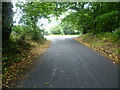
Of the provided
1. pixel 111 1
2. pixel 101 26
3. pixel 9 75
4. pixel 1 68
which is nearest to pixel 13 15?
pixel 1 68

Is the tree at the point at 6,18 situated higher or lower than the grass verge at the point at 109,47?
higher

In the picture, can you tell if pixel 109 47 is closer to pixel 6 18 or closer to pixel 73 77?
pixel 73 77

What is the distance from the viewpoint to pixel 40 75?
478cm

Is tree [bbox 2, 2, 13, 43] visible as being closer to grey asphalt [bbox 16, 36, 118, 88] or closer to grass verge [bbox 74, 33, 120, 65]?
grey asphalt [bbox 16, 36, 118, 88]

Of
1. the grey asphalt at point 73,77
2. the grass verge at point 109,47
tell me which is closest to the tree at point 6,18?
the grey asphalt at point 73,77

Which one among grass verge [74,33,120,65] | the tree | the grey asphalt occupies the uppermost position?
the tree

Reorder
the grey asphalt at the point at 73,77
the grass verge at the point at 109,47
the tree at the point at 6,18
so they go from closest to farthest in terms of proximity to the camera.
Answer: the grey asphalt at the point at 73,77, the grass verge at the point at 109,47, the tree at the point at 6,18

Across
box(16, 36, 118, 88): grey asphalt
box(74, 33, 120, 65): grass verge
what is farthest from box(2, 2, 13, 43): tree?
box(74, 33, 120, 65): grass verge

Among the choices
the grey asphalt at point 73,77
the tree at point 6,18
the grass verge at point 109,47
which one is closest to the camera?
the grey asphalt at point 73,77

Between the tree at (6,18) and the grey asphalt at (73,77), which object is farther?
the tree at (6,18)

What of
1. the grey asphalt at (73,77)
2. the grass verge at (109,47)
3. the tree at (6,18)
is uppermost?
the tree at (6,18)

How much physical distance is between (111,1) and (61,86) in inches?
322

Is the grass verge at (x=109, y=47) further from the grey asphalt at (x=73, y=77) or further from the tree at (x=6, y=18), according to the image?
the tree at (x=6, y=18)

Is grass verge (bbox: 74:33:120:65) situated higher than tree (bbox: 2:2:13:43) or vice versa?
tree (bbox: 2:2:13:43)
